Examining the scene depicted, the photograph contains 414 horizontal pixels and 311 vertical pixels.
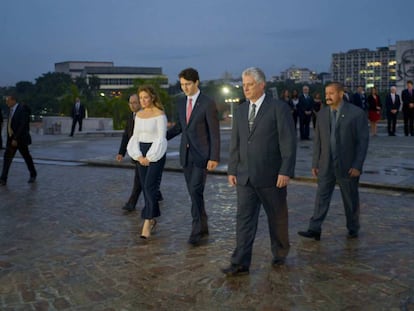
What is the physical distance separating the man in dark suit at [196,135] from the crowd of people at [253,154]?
0.03 feet

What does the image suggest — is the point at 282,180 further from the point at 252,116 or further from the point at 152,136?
the point at 152,136

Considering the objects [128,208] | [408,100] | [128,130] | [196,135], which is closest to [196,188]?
[196,135]

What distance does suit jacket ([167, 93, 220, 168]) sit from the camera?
578 cm

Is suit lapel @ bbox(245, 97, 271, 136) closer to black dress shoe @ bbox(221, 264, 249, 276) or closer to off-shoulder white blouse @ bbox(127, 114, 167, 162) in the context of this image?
black dress shoe @ bbox(221, 264, 249, 276)

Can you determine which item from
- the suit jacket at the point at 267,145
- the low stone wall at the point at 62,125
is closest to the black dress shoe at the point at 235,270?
the suit jacket at the point at 267,145

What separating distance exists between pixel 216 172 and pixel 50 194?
359cm

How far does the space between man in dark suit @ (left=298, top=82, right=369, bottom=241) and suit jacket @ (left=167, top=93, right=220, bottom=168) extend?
1.16 metres

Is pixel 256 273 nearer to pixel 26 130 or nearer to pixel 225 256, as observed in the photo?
pixel 225 256

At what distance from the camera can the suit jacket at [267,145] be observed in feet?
15.3

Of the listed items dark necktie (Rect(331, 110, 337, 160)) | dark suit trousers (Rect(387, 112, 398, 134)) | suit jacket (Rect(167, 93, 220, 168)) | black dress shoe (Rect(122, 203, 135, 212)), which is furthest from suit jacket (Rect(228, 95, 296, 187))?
dark suit trousers (Rect(387, 112, 398, 134))

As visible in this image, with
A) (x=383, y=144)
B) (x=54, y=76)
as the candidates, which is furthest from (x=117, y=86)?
(x=383, y=144)

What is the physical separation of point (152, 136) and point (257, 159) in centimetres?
181

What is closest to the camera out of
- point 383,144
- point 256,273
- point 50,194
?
point 256,273

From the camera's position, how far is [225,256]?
17.9 ft
